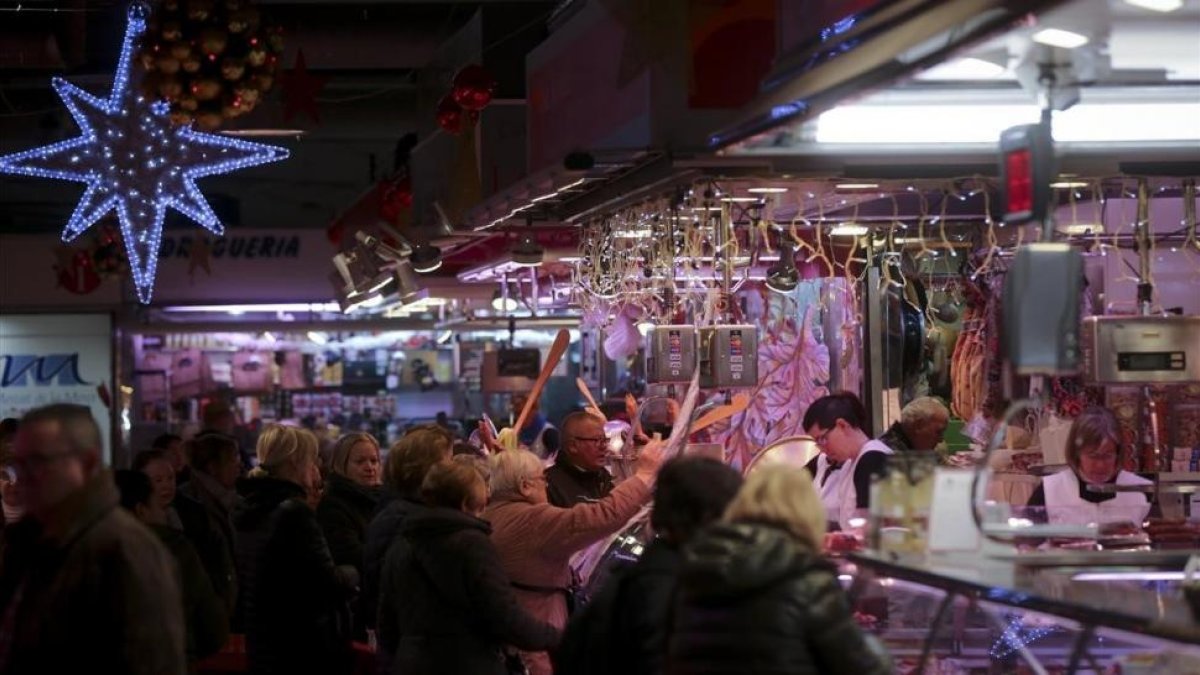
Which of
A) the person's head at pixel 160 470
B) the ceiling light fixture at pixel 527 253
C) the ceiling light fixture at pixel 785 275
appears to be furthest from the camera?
the ceiling light fixture at pixel 527 253

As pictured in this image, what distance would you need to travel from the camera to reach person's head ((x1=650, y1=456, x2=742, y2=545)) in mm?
4934

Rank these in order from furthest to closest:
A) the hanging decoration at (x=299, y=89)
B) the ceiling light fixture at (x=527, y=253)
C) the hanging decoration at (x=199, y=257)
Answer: the hanging decoration at (x=199, y=257) < the hanging decoration at (x=299, y=89) < the ceiling light fixture at (x=527, y=253)

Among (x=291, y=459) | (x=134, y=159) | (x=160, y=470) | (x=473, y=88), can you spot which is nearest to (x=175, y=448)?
(x=134, y=159)

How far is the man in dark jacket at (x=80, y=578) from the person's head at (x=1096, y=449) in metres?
5.39

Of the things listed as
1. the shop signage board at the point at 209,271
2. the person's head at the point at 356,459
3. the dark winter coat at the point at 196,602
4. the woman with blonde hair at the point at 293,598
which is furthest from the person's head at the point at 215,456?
the shop signage board at the point at 209,271

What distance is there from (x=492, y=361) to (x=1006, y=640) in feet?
42.5

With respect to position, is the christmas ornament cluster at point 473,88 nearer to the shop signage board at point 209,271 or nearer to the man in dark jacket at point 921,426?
the man in dark jacket at point 921,426

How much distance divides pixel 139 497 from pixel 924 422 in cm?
403

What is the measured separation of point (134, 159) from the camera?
10797mm

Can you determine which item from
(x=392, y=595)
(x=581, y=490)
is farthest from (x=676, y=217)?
(x=392, y=595)

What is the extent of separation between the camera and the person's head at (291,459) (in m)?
8.49

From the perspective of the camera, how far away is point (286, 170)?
2878cm

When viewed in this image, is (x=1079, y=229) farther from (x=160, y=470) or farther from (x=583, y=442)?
(x=160, y=470)

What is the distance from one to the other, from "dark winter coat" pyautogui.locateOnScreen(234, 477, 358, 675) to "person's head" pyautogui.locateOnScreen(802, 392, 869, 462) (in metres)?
2.79
